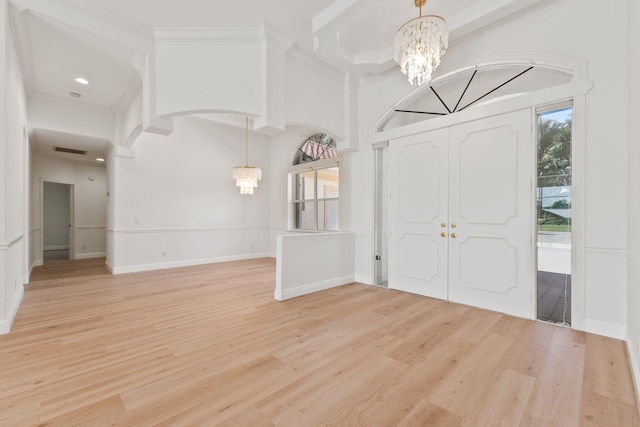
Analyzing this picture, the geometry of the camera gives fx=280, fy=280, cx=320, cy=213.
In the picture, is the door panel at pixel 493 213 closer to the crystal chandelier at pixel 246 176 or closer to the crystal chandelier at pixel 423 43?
the crystal chandelier at pixel 423 43

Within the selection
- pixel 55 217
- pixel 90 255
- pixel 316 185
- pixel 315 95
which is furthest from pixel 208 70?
pixel 55 217

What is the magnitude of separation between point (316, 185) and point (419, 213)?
3.31 metres

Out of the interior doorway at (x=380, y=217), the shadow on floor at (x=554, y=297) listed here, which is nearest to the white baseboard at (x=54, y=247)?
the interior doorway at (x=380, y=217)

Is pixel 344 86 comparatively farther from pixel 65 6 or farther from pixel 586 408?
pixel 586 408

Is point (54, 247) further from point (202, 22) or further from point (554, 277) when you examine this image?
point (554, 277)

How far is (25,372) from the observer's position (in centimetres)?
207

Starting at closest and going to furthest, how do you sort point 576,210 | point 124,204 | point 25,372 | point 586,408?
point 586,408, point 25,372, point 576,210, point 124,204

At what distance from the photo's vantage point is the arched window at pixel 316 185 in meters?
6.51

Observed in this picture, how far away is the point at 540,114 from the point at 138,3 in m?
4.55

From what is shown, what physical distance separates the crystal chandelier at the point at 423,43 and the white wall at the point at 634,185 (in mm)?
1353

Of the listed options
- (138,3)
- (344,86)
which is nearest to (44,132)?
(138,3)

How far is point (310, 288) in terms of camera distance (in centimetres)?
414

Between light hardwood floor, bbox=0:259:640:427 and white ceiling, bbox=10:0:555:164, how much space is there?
3.24m

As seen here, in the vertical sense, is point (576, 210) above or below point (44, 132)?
below
